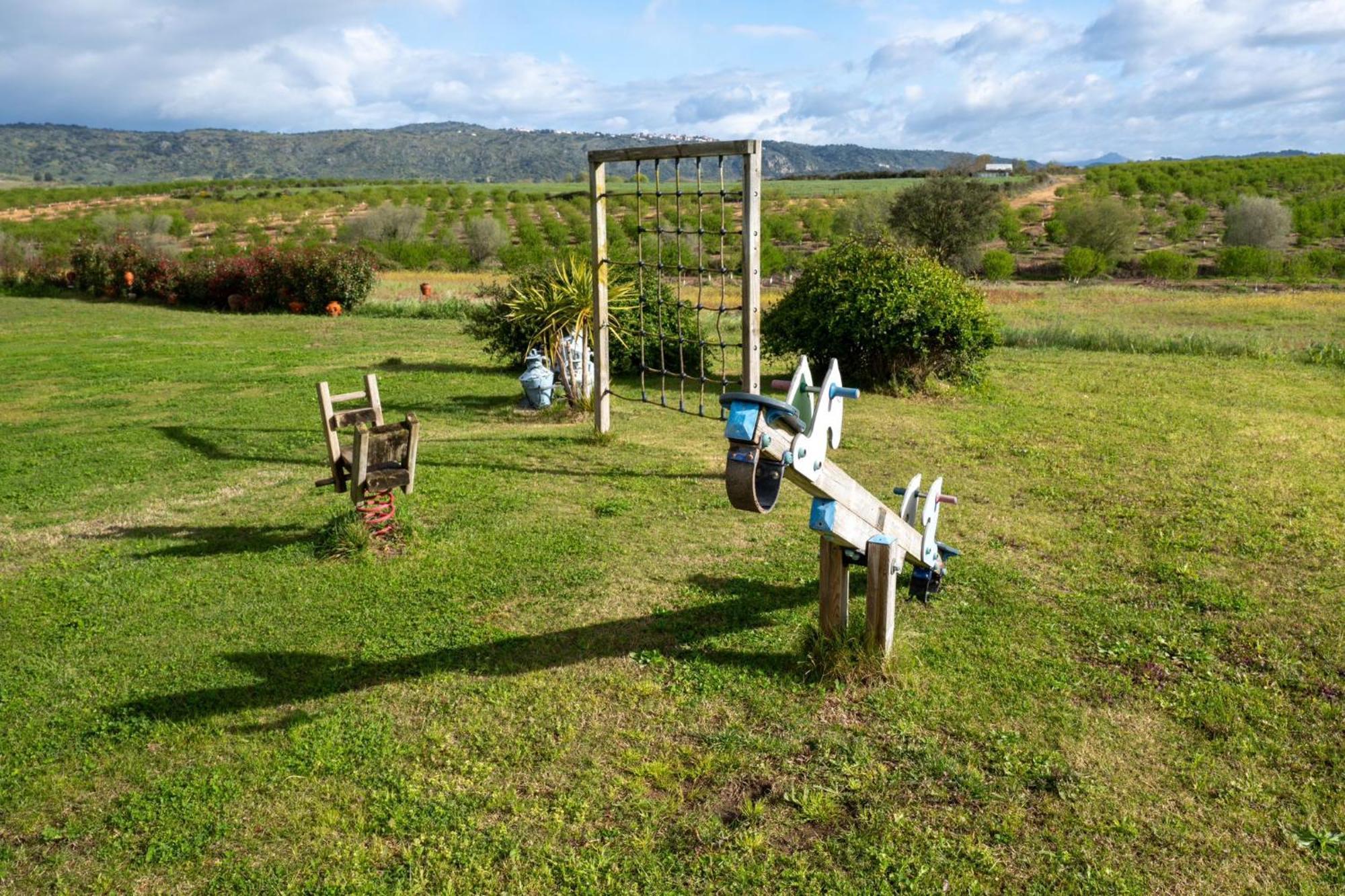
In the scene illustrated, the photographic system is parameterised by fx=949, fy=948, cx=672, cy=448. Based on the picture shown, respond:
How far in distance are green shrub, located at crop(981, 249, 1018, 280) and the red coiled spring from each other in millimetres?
37562

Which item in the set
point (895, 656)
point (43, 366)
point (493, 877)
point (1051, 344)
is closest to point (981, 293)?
point (1051, 344)

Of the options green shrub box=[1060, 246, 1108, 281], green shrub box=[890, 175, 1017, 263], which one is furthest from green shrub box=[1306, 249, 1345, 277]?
green shrub box=[890, 175, 1017, 263]

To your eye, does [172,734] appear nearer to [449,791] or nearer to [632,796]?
[449,791]

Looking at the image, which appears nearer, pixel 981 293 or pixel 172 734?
pixel 172 734

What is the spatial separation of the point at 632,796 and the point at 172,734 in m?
2.23

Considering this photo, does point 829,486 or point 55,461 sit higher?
point 829,486

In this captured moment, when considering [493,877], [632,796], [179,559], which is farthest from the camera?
[179,559]

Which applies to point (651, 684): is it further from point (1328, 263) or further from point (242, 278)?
point (1328, 263)

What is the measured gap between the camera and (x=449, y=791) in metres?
4.02

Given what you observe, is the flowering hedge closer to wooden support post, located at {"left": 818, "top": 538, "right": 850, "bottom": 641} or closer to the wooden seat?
the wooden seat

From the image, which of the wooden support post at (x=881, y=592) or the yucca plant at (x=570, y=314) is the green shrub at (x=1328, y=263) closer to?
the yucca plant at (x=570, y=314)

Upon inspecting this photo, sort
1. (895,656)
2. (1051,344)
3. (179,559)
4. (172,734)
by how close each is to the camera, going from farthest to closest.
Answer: (1051,344) → (179,559) → (895,656) → (172,734)

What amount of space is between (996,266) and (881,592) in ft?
127

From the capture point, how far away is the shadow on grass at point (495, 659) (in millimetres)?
4773
